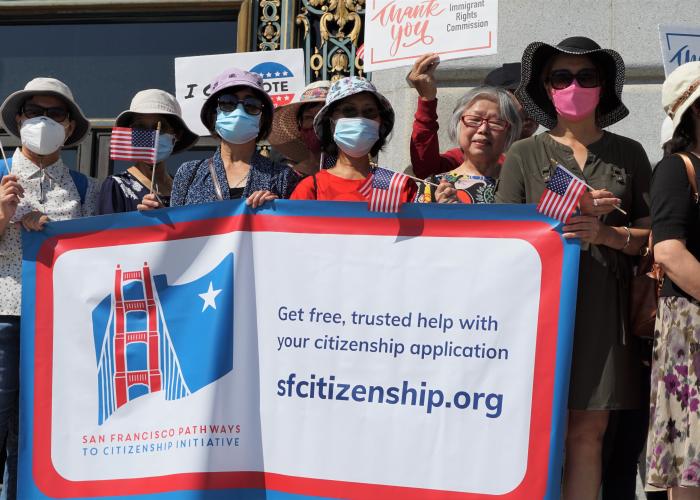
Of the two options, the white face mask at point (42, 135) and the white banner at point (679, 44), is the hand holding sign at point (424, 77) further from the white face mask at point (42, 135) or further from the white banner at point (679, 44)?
the white face mask at point (42, 135)

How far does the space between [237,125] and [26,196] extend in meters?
1.03

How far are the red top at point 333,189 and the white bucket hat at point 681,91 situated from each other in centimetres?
112

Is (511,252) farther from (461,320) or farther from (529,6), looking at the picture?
(529,6)

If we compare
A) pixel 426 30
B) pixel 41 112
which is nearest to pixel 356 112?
pixel 426 30

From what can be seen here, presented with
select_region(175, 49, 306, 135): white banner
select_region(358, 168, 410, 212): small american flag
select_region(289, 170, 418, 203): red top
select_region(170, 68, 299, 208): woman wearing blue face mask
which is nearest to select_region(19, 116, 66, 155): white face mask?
select_region(170, 68, 299, 208): woman wearing blue face mask

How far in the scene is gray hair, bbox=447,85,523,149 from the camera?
4.95m

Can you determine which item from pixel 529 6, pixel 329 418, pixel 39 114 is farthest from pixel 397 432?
pixel 529 6

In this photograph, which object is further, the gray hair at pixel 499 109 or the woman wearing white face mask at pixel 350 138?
the gray hair at pixel 499 109

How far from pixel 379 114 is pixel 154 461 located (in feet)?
5.75

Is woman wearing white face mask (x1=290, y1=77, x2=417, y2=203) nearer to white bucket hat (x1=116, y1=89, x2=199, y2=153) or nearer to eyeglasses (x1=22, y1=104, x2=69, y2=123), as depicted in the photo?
white bucket hat (x1=116, y1=89, x2=199, y2=153)

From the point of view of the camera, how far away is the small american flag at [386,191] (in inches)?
170

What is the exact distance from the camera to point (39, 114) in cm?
495

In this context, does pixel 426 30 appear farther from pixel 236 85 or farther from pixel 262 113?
pixel 236 85

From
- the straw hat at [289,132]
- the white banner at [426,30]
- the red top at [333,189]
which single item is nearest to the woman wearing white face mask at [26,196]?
the red top at [333,189]
